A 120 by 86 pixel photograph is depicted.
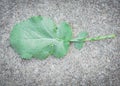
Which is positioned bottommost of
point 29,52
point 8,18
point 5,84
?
point 5,84

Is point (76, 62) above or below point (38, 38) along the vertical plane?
below

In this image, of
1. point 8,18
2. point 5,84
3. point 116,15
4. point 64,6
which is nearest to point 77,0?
point 64,6

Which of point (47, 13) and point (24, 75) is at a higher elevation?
point (47, 13)

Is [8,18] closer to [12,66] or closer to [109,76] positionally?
[12,66]
